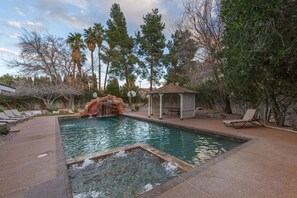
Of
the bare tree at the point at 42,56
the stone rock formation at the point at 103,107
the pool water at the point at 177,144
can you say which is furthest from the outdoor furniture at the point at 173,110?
the bare tree at the point at 42,56

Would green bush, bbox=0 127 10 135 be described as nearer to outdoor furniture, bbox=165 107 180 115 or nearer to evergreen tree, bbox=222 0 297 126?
evergreen tree, bbox=222 0 297 126

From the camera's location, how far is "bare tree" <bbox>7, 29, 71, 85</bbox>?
20.8 metres

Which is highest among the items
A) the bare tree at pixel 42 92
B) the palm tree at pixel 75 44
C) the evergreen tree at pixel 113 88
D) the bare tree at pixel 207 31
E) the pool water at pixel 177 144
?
the palm tree at pixel 75 44

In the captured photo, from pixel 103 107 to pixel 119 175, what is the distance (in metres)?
13.6

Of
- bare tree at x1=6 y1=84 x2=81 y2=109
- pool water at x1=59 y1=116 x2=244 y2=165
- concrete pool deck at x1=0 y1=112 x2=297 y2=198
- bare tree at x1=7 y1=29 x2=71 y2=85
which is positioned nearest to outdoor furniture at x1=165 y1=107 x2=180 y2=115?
pool water at x1=59 y1=116 x2=244 y2=165

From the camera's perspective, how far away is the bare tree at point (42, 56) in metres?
20.8

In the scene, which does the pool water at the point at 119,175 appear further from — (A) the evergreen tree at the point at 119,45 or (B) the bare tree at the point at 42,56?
(B) the bare tree at the point at 42,56

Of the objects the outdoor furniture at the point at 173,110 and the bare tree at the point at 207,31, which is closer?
the bare tree at the point at 207,31

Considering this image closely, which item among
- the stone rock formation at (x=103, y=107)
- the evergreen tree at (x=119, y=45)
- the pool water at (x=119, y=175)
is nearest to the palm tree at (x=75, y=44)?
the evergreen tree at (x=119, y=45)

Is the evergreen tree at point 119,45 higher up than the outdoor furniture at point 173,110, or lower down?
higher up

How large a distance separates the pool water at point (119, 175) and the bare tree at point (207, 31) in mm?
10078

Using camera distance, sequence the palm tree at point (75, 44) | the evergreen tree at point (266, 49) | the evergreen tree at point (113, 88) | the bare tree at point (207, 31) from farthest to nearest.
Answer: the evergreen tree at point (113, 88) < the palm tree at point (75, 44) < the bare tree at point (207, 31) < the evergreen tree at point (266, 49)

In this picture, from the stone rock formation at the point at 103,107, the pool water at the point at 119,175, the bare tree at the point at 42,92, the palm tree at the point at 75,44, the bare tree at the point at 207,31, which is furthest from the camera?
the palm tree at the point at 75,44

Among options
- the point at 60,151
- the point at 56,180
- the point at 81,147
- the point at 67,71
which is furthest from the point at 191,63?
the point at 67,71
